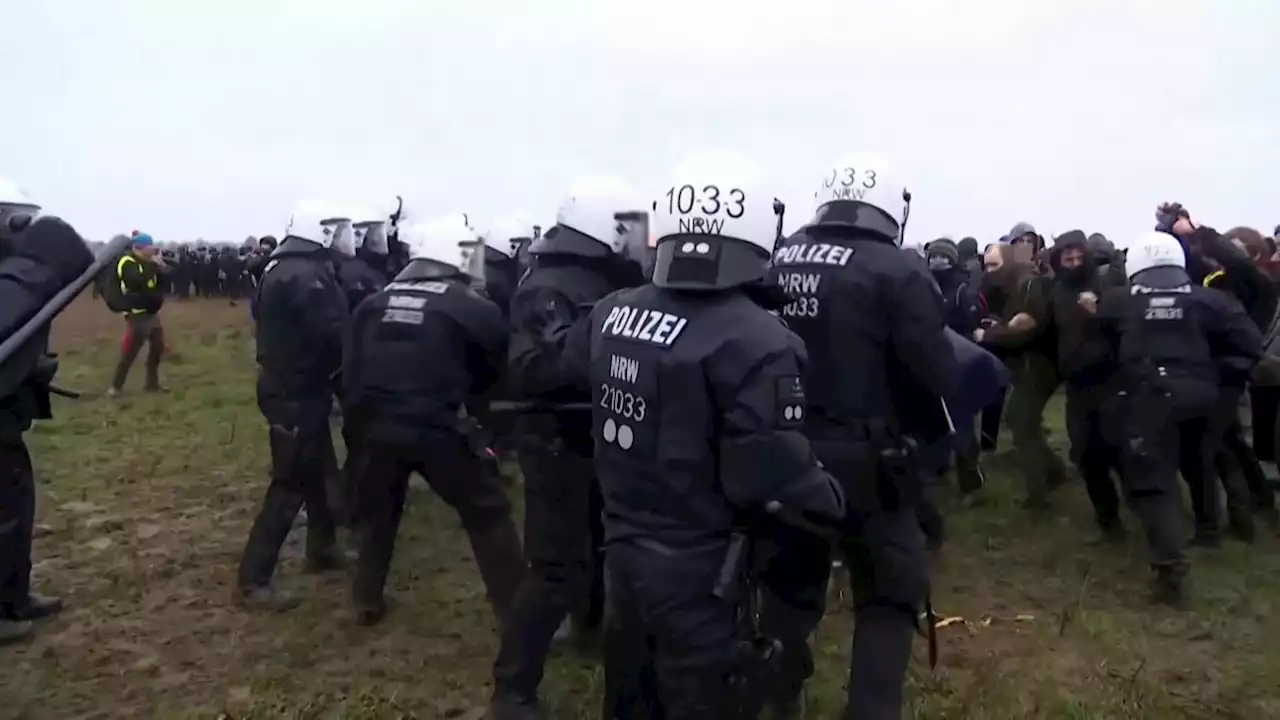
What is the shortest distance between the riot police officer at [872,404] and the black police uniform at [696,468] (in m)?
0.89

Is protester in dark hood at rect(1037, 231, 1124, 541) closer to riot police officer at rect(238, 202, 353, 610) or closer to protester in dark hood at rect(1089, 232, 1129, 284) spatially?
protester in dark hood at rect(1089, 232, 1129, 284)

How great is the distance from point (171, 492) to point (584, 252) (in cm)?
567

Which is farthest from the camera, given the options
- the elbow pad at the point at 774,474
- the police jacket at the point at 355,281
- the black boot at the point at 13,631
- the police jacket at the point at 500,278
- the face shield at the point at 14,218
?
the police jacket at the point at 355,281

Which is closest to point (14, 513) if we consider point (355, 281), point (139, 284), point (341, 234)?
point (341, 234)

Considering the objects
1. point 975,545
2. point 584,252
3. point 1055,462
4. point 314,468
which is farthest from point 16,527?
point 1055,462

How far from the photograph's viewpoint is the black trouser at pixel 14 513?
5.34 meters

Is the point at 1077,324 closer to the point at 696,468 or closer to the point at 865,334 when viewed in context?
the point at 865,334

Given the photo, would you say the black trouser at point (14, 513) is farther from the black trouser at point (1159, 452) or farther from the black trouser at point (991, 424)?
the black trouser at point (991, 424)

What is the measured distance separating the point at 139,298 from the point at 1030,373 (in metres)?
10.6

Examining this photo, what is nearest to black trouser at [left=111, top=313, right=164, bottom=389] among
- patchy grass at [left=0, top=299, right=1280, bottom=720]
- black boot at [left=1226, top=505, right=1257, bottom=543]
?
patchy grass at [left=0, top=299, right=1280, bottom=720]

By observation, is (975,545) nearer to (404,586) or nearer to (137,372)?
(404,586)

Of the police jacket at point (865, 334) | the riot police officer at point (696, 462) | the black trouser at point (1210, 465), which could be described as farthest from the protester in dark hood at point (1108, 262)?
the riot police officer at point (696, 462)

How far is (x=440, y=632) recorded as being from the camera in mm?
5742

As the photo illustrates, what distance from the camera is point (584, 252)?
4609mm
